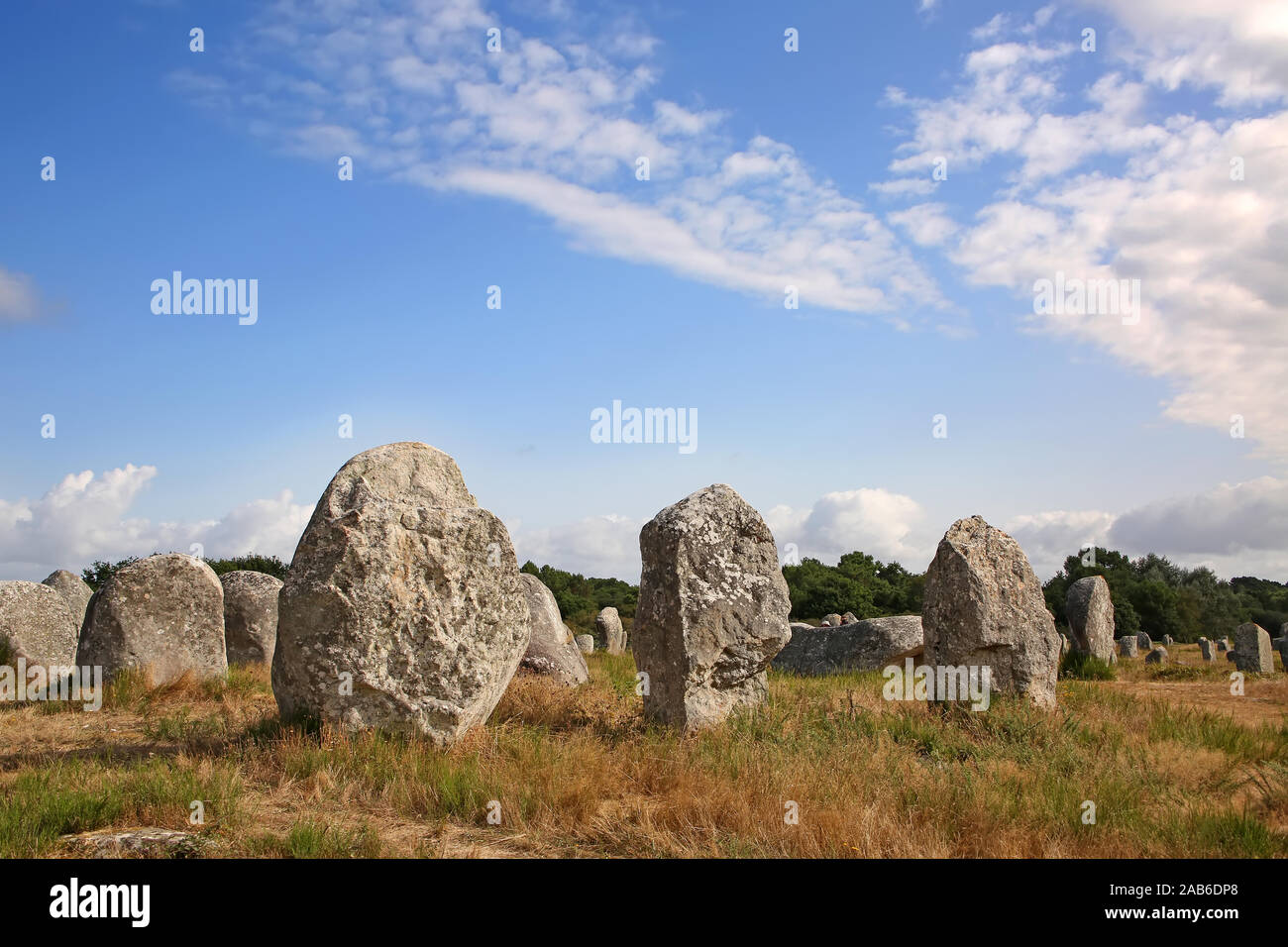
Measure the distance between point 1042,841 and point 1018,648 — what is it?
4.42 metres

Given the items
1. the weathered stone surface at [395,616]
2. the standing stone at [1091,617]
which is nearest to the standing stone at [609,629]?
the standing stone at [1091,617]

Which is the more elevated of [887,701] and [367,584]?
[367,584]

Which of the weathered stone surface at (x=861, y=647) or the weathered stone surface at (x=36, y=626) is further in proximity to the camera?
the weathered stone surface at (x=861, y=647)

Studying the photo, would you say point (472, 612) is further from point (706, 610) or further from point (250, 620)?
point (250, 620)

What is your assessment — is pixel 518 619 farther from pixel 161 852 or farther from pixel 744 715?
pixel 161 852

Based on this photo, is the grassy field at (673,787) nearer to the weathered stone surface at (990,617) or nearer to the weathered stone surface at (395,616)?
the weathered stone surface at (395,616)

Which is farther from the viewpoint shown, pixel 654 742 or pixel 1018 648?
pixel 1018 648

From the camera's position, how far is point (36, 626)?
13484 mm

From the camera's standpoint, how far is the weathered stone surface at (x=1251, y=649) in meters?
18.3

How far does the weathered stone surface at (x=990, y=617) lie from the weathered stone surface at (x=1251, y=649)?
459 inches

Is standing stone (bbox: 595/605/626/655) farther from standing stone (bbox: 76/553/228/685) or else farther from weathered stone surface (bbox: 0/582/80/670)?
standing stone (bbox: 76/553/228/685)

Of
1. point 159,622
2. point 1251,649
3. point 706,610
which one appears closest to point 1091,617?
point 1251,649
